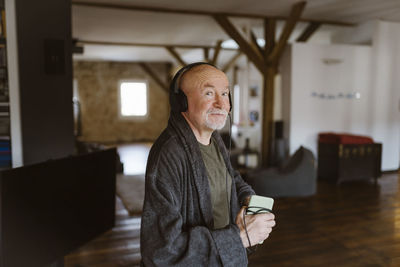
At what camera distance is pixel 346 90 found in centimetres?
691

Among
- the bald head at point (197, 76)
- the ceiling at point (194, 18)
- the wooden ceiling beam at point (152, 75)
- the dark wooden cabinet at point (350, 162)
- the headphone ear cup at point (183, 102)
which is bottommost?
the dark wooden cabinet at point (350, 162)

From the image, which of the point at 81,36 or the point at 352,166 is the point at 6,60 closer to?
the point at 352,166

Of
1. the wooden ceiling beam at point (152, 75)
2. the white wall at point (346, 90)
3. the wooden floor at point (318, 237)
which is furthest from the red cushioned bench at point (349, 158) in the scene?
the wooden ceiling beam at point (152, 75)

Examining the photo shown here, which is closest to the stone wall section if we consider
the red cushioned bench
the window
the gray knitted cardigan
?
the window

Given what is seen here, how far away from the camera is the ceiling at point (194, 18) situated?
18.6 ft

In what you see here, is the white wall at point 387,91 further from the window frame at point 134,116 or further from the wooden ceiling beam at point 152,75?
the window frame at point 134,116

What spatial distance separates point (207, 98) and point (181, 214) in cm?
46

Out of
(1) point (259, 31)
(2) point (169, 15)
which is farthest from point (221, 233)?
(1) point (259, 31)

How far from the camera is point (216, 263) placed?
1169 mm

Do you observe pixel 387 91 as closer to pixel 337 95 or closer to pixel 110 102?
pixel 337 95

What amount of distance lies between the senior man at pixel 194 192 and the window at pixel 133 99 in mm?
12826

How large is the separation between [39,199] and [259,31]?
7.33 metres

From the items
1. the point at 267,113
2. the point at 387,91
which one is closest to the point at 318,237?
the point at 267,113

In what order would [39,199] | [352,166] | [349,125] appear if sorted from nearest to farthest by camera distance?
[39,199] → [352,166] → [349,125]
